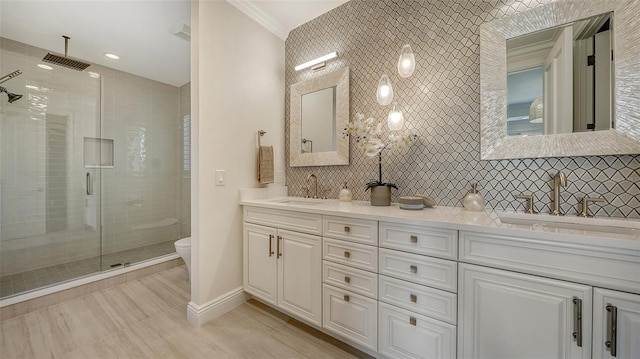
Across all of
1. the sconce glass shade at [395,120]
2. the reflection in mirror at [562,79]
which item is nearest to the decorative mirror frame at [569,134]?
the reflection in mirror at [562,79]

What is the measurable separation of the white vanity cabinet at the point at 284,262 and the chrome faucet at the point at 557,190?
1.37m

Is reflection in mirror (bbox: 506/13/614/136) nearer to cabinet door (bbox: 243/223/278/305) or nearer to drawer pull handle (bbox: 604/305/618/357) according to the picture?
drawer pull handle (bbox: 604/305/618/357)

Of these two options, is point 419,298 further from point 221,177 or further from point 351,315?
point 221,177

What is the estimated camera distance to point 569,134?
1350 mm

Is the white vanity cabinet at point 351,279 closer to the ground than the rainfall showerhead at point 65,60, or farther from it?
closer to the ground

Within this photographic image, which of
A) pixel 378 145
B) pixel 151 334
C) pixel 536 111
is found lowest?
pixel 151 334

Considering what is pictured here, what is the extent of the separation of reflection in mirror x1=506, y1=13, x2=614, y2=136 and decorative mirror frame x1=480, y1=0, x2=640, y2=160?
0.03 meters

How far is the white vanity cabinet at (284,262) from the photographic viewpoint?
1651 millimetres

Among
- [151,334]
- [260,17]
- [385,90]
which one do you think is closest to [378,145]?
[385,90]

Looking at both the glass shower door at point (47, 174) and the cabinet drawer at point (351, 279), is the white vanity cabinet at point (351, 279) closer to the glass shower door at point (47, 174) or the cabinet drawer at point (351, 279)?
the cabinet drawer at point (351, 279)

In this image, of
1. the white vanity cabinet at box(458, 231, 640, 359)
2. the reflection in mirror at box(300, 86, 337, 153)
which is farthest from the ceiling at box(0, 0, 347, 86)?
the white vanity cabinet at box(458, 231, 640, 359)

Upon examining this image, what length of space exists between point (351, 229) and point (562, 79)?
1486 mm

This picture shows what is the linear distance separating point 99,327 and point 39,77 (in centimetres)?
278

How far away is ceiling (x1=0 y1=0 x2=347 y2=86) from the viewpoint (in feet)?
6.78
